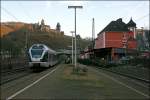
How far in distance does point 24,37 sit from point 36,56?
A: 185 feet

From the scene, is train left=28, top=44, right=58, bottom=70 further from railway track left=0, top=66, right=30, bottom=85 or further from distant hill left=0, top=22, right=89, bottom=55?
distant hill left=0, top=22, right=89, bottom=55

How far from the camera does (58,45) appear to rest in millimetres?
148125

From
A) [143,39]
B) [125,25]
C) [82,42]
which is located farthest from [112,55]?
[82,42]

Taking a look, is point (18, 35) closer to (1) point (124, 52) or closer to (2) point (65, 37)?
(1) point (124, 52)

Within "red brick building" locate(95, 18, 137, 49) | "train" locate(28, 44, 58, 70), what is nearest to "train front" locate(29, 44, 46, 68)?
"train" locate(28, 44, 58, 70)

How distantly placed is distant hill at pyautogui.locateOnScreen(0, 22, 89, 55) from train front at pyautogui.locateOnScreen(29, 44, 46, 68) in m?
15.9

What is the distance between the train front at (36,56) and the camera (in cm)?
4544

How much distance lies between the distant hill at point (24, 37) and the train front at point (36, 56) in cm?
1589

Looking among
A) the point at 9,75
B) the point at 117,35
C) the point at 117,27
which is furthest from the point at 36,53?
the point at 117,27

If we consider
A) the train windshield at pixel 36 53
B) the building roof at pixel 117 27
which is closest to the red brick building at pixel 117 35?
the building roof at pixel 117 27

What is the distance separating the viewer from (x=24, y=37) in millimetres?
101125

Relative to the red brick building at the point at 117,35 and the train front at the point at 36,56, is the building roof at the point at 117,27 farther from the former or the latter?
the train front at the point at 36,56

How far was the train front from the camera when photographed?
4544 centimetres

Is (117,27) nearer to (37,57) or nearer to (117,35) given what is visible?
(117,35)
